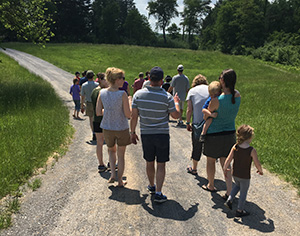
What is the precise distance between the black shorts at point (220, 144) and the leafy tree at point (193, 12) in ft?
331

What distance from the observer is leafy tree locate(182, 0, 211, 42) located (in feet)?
318

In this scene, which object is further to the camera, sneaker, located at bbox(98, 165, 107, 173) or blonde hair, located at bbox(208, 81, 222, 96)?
sneaker, located at bbox(98, 165, 107, 173)

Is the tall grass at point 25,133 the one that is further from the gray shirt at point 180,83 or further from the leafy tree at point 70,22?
the leafy tree at point 70,22

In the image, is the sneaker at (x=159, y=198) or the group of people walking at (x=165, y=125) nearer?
the group of people walking at (x=165, y=125)

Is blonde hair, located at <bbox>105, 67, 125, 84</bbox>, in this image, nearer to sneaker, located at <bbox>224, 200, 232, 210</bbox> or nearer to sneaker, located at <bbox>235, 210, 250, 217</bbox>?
sneaker, located at <bbox>224, 200, 232, 210</bbox>

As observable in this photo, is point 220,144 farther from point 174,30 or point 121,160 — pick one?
point 174,30

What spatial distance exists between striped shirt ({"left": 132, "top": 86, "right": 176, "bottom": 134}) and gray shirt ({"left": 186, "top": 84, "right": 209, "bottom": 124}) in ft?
3.32

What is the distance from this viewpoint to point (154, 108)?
14.3 ft

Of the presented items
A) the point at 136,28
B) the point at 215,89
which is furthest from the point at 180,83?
the point at 136,28

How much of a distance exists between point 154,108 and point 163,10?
3999 inches

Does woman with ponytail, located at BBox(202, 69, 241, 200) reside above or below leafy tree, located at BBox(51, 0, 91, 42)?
below

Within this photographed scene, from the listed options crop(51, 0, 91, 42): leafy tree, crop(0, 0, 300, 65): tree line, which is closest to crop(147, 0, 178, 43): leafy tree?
crop(0, 0, 300, 65): tree line

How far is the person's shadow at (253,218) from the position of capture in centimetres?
393

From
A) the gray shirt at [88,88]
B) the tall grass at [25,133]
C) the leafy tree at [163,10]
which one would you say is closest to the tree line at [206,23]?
the leafy tree at [163,10]
